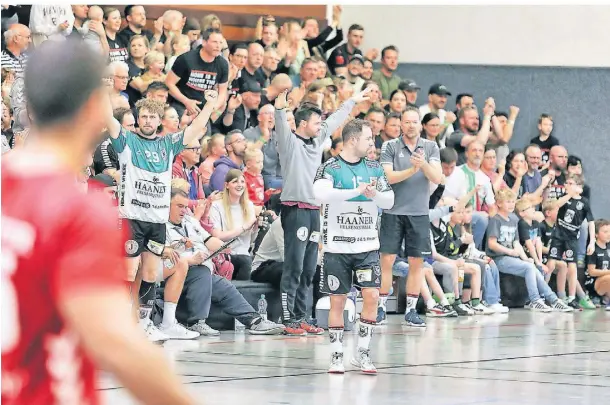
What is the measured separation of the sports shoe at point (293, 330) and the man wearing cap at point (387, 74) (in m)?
7.83

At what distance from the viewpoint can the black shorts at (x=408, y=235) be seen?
13.5m

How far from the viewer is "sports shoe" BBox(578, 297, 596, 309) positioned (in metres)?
18.2

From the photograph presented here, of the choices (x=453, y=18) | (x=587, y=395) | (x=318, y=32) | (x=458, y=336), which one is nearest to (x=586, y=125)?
(x=453, y=18)

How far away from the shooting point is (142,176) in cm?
1077

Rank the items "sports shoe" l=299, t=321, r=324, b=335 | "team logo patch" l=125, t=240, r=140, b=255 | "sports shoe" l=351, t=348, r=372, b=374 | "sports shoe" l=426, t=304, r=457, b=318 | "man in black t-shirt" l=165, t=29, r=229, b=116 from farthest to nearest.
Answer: "sports shoe" l=426, t=304, r=457, b=318 < "man in black t-shirt" l=165, t=29, r=229, b=116 < "sports shoe" l=299, t=321, r=324, b=335 < "team logo patch" l=125, t=240, r=140, b=255 < "sports shoe" l=351, t=348, r=372, b=374

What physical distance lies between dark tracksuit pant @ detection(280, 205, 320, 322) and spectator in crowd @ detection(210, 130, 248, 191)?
116 centimetres

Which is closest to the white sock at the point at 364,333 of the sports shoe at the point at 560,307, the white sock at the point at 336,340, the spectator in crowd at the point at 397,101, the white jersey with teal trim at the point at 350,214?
the white sock at the point at 336,340

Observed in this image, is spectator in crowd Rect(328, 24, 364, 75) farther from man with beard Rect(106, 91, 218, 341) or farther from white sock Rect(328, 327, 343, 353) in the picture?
white sock Rect(328, 327, 343, 353)

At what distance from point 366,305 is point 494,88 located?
13.4 metres

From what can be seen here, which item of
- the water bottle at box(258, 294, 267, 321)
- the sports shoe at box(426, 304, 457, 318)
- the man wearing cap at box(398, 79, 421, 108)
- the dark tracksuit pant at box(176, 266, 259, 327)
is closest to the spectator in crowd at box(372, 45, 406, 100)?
the man wearing cap at box(398, 79, 421, 108)

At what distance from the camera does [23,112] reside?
11.8m

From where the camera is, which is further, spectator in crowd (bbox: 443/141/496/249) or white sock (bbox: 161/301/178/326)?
spectator in crowd (bbox: 443/141/496/249)

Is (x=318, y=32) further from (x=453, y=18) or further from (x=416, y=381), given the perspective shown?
(x=416, y=381)

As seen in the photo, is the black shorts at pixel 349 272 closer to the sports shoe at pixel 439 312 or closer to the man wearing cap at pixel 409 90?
the sports shoe at pixel 439 312
